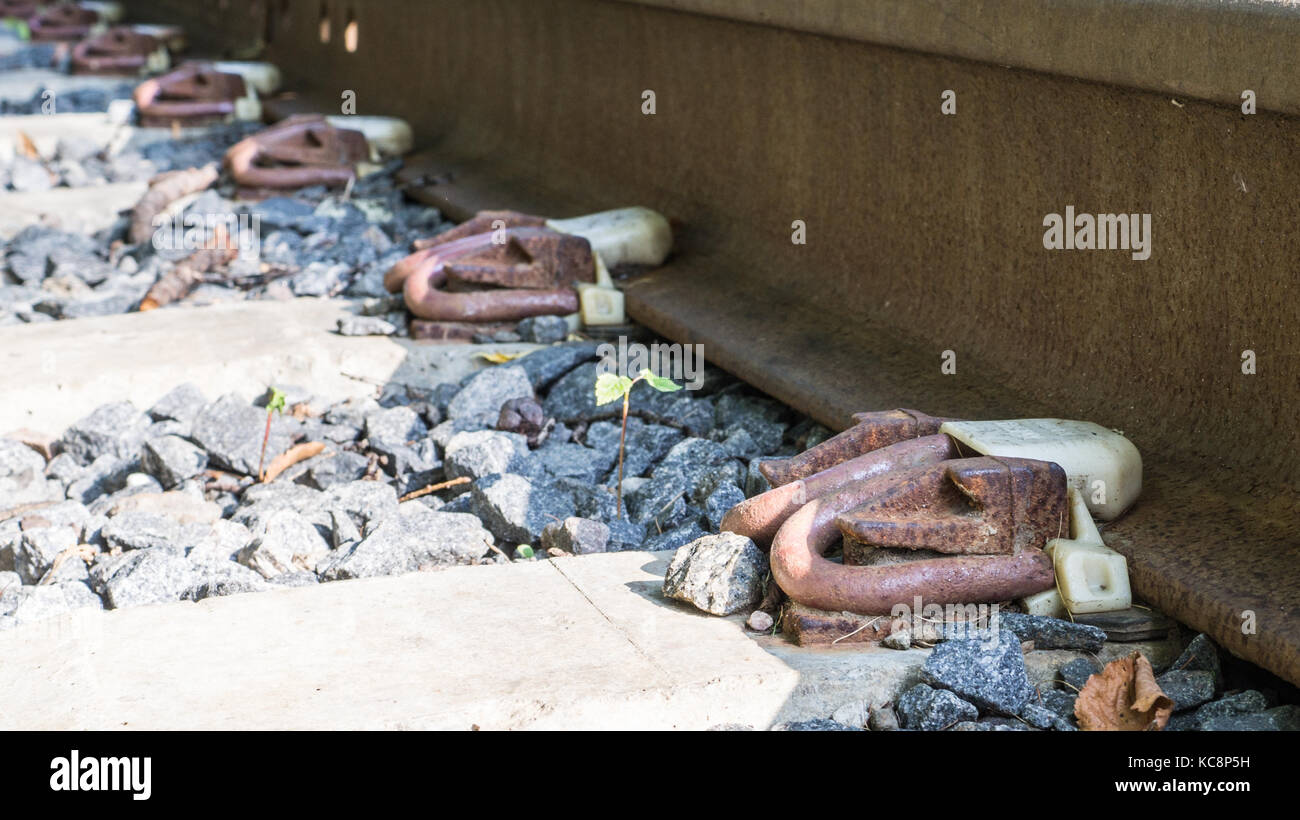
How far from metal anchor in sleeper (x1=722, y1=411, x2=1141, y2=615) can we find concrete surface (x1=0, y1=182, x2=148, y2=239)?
4495 millimetres

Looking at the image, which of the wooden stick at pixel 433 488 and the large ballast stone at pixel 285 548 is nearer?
the large ballast stone at pixel 285 548

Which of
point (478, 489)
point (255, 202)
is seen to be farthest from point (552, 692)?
point (255, 202)

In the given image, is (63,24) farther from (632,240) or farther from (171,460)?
(171,460)

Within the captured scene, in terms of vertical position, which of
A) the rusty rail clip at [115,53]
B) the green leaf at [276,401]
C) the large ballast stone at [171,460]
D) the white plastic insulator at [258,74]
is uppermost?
the rusty rail clip at [115,53]

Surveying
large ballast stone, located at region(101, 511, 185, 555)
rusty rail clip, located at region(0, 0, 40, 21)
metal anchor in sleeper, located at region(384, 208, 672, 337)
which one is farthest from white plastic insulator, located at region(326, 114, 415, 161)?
rusty rail clip, located at region(0, 0, 40, 21)

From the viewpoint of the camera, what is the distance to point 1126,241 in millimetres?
2822

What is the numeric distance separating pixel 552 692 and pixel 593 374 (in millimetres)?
1921

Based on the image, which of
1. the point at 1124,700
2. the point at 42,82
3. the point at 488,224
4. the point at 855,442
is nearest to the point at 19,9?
the point at 42,82

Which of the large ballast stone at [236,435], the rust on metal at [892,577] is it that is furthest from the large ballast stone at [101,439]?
the rust on metal at [892,577]

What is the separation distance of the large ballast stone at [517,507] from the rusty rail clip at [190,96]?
5683 millimetres

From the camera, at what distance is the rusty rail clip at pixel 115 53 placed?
33.7ft

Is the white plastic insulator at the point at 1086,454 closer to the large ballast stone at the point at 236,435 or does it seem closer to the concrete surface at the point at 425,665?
the concrete surface at the point at 425,665

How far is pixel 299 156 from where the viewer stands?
6.48 m

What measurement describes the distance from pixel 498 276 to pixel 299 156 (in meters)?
2.47
